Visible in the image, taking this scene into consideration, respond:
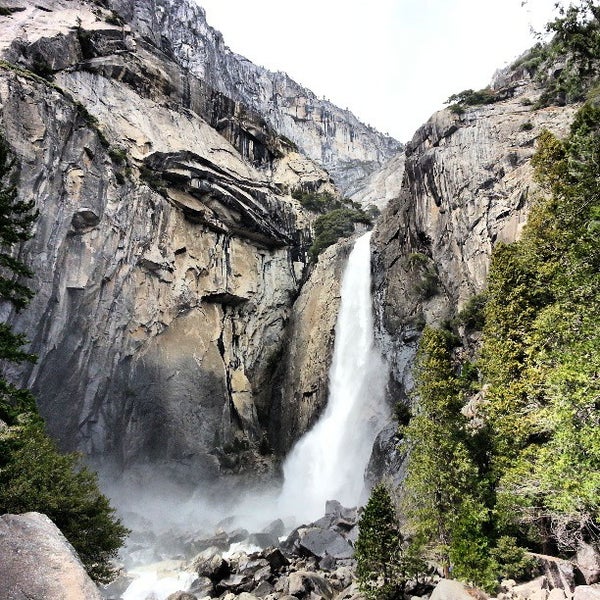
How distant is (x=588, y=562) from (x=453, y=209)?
70.7 ft

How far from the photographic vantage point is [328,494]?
2998 centimetres

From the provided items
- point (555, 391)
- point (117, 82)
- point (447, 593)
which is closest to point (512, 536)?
point (447, 593)

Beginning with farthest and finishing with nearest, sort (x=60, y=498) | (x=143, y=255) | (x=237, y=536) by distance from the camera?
(x=143, y=255), (x=237, y=536), (x=60, y=498)

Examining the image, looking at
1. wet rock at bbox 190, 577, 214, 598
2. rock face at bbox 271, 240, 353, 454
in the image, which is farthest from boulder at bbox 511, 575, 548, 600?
rock face at bbox 271, 240, 353, 454

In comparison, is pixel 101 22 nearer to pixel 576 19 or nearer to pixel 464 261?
pixel 464 261

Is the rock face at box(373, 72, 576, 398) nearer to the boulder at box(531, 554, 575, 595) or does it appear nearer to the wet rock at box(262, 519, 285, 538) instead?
the wet rock at box(262, 519, 285, 538)

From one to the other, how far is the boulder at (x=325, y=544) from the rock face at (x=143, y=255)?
14.3 metres

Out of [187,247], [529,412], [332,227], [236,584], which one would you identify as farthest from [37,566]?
[332,227]

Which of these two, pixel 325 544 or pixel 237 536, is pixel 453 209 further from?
pixel 237 536

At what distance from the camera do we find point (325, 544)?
65.8 ft

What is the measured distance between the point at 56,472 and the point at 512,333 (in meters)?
16.5

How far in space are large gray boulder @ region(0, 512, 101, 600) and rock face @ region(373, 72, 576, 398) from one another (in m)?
22.8

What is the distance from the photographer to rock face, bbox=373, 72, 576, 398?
2541cm

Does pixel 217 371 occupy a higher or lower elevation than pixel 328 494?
higher
